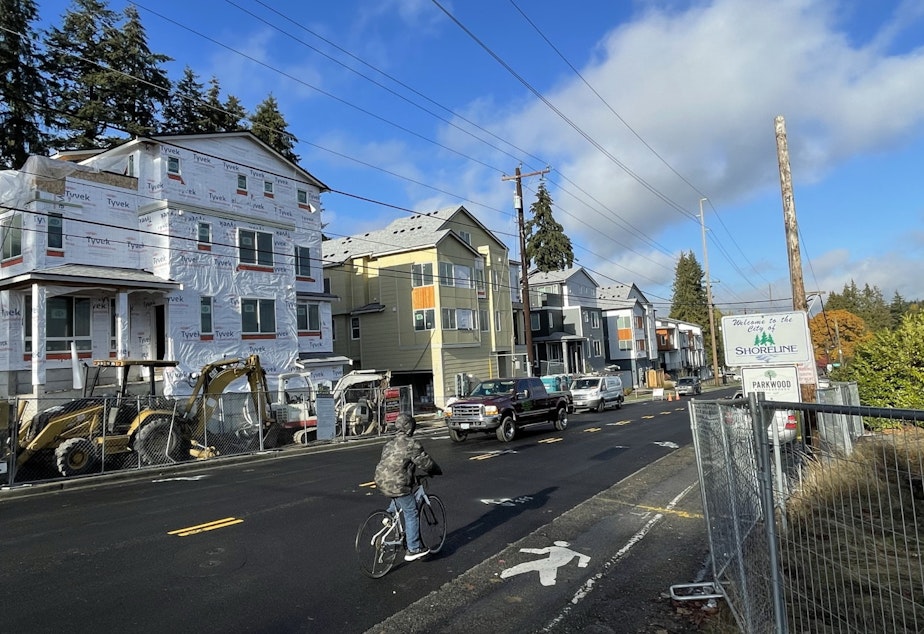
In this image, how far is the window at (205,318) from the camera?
86.2ft

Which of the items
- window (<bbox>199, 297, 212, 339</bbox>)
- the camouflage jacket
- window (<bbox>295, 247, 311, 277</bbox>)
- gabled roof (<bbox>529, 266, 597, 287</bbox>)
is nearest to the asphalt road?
the camouflage jacket

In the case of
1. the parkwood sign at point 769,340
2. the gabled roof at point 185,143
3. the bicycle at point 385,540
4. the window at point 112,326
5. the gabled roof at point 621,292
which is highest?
the gabled roof at point 185,143

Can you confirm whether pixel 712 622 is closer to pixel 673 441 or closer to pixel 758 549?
pixel 758 549

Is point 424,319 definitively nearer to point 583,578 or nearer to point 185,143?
point 185,143

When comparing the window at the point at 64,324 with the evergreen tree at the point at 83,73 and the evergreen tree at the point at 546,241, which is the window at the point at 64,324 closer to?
the evergreen tree at the point at 83,73

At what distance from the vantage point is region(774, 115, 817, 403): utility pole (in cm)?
1397

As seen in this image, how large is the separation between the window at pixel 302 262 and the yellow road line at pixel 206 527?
919 inches

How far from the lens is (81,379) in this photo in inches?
888

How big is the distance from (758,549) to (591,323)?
190ft

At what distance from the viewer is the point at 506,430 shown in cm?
1964

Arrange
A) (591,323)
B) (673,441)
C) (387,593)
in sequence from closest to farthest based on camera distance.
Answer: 1. (387,593)
2. (673,441)
3. (591,323)

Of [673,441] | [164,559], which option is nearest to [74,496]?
[164,559]

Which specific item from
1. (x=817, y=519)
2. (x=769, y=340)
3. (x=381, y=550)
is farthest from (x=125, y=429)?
(x=817, y=519)

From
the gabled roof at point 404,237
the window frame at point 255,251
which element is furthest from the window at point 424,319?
the window frame at point 255,251
